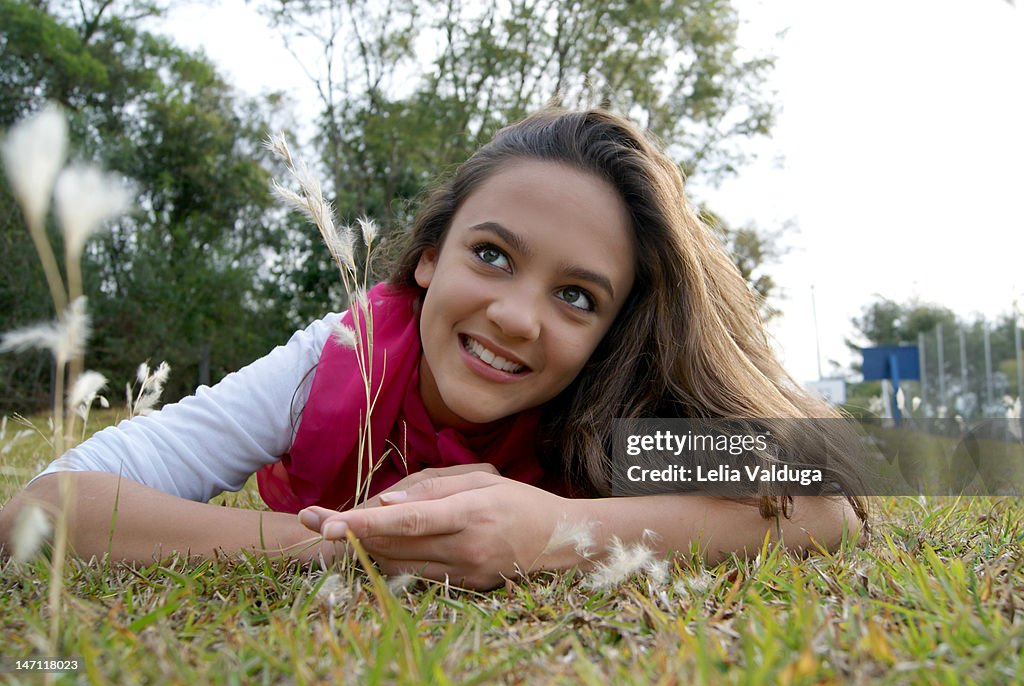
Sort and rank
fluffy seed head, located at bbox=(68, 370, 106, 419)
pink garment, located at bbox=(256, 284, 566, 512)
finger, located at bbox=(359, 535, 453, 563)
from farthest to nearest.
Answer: pink garment, located at bbox=(256, 284, 566, 512), finger, located at bbox=(359, 535, 453, 563), fluffy seed head, located at bbox=(68, 370, 106, 419)

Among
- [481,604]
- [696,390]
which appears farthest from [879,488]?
[481,604]

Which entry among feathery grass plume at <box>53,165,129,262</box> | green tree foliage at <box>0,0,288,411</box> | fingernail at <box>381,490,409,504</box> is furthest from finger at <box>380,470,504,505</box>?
green tree foliage at <box>0,0,288,411</box>

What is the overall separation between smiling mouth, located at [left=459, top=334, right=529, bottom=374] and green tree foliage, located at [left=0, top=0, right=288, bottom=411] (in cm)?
1349

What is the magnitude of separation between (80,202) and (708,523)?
1.37 m

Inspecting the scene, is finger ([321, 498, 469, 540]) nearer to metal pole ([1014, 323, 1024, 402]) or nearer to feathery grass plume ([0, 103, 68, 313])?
feathery grass plume ([0, 103, 68, 313])

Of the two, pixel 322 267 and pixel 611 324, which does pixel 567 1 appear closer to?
pixel 322 267

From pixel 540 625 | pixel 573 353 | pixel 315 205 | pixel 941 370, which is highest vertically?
pixel 941 370

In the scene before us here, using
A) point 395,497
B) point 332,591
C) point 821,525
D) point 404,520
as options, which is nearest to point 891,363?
point 821,525

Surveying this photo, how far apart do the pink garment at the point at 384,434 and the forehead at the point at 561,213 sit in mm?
415

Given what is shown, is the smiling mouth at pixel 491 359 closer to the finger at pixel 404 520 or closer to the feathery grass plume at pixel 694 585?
the finger at pixel 404 520

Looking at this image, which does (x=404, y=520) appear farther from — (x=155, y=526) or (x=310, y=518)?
(x=155, y=526)

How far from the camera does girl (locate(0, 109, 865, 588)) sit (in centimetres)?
170

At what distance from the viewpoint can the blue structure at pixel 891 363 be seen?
13.4m

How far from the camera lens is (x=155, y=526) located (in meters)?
1.60
